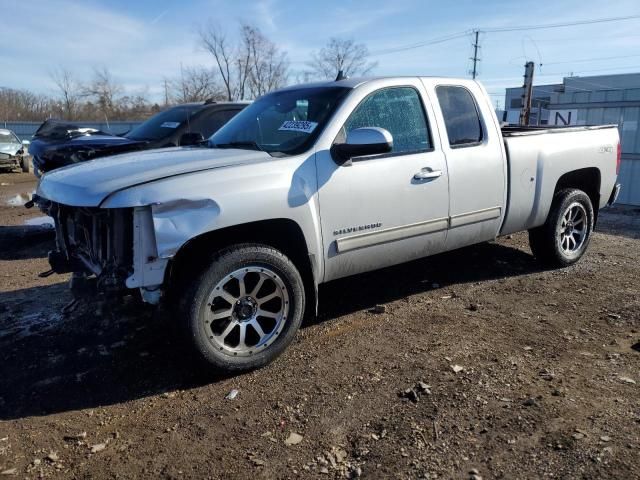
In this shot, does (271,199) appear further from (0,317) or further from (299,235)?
(0,317)

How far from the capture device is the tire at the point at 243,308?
3238mm

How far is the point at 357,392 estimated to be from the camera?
324 centimetres

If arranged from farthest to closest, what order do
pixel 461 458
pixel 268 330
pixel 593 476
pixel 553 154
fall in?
pixel 553 154 → pixel 268 330 → pixel 461 458 → pixel 593 476

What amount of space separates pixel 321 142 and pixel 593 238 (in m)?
5.12

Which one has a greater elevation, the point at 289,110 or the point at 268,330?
the point at 289,110

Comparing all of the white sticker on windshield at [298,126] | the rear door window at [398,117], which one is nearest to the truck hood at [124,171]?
the white sticker on windshield at [298,126]

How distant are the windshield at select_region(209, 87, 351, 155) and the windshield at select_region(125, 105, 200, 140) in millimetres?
2790

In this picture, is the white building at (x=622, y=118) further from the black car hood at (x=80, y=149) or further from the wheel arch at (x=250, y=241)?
the wheel arch at (x=250, y=241)

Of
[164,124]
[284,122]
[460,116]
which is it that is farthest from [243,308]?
[164,124]

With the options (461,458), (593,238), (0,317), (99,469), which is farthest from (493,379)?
(593,238)

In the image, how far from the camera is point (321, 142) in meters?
3.73

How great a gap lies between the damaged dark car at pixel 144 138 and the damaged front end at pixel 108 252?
2.67m

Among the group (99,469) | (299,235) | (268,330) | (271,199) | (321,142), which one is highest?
(321,142)

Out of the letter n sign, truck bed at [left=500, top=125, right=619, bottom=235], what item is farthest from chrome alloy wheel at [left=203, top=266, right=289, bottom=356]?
the letter n sign
